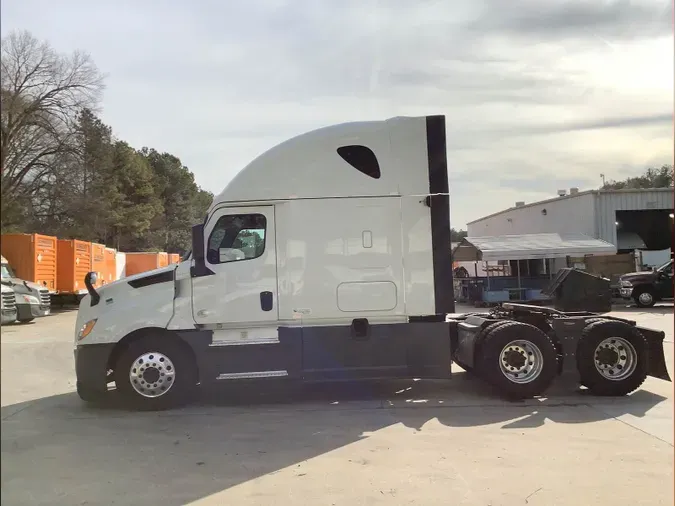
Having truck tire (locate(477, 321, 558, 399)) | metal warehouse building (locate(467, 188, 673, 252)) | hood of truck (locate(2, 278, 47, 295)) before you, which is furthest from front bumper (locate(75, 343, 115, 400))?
metal warehouse building (locate(467, 188, 673, 252))

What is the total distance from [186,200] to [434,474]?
10382 mm

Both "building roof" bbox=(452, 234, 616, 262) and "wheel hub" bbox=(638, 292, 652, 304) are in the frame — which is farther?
"building roof" bbox=(452, 234, 616, 262)

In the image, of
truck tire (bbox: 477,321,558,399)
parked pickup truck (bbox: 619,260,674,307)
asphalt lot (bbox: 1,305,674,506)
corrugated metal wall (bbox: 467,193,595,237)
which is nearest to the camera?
asphalt lot (bbox: 1,305,674,506)

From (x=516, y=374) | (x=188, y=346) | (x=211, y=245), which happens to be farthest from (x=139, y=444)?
(x=516, y=374)

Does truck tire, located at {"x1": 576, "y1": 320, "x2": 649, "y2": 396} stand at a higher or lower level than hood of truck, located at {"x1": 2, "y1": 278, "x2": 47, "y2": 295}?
lower

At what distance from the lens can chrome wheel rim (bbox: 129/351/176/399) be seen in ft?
22.4

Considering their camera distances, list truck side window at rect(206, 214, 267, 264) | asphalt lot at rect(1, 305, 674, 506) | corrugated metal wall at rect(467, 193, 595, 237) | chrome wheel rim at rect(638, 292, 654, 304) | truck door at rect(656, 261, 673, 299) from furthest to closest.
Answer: corrugated metal wall at rect(467, 193, 595, 237)
chrome wheel rim at rect(638, 292, 654, 304)
truck door at rect(656, 261, 673, 299)
truck side window at rect(206, 214, 267, 264)
asphalt lot at rect(1, 305, 674, 506)

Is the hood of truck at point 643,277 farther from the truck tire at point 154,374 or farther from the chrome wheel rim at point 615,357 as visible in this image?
the truck tire at point 154,374

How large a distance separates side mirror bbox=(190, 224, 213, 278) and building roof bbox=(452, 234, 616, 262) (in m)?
18.0

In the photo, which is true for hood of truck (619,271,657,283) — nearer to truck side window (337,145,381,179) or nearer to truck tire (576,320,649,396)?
truck tire (576,320,649,396)

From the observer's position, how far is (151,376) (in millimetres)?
6855

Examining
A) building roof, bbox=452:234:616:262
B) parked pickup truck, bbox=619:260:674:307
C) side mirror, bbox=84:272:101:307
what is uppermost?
building roof, bbox=452:234:616:262

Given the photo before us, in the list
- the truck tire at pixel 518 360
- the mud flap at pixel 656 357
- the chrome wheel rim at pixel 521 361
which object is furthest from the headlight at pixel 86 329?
the mud flap at pixel 656 357

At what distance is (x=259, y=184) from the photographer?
6992 millimetres
